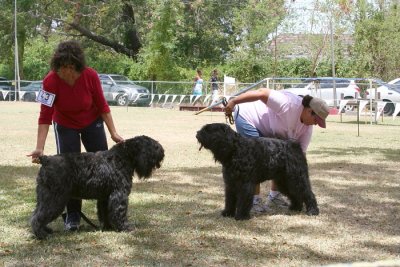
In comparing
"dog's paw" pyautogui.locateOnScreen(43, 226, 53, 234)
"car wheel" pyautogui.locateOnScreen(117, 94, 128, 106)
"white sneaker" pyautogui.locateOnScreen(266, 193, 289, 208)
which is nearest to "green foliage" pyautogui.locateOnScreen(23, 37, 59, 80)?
"car wheel" pyautogui.locateOnScreen(117, 94, 128, 106)

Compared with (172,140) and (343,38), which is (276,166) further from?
(343,38)

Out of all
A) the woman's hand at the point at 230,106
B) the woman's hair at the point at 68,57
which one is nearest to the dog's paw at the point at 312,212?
the woman's hand at the point at 230,106

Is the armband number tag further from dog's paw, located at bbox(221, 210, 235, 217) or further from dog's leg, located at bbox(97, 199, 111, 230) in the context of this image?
dog's paw, located at bbox(221, 210, 235, 217)

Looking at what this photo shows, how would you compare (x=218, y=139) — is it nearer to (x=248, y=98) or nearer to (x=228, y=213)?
(x=248, y=98)

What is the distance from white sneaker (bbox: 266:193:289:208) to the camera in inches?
277

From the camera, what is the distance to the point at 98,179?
17.5ft

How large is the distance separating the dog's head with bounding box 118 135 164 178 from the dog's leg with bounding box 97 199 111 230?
44 centimetres

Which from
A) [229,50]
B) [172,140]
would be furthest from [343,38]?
[172,140]

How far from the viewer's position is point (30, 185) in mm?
8273

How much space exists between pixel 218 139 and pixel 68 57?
1669 mm

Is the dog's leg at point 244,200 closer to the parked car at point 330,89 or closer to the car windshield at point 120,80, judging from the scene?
the parked car at point 330,89

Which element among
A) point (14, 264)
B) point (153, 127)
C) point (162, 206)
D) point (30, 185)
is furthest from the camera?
point (153, 127)

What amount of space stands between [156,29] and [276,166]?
30.3 meters

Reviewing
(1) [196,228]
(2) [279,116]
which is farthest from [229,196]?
(2) [279,116]
